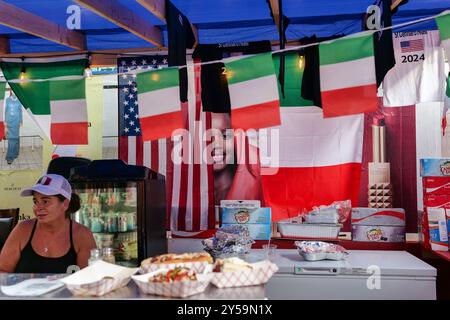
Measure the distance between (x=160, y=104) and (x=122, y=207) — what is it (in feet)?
3.45

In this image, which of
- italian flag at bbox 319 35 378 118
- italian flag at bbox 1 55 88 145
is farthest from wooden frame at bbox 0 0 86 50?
italian flag at bbox 319 35 378 118

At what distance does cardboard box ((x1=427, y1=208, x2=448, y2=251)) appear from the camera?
15.4ft

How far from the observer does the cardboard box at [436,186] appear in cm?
478

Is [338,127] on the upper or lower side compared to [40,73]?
lower

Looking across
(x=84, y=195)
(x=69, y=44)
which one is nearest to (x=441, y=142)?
(x=84, y=195)

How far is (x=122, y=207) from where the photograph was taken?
15.4 feet

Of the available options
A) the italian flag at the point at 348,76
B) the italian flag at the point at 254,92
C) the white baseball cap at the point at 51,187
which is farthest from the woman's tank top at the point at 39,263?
the italian flag at the point at 348,76

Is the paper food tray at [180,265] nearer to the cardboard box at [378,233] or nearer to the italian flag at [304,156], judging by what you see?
the cardboard box at [378,233]

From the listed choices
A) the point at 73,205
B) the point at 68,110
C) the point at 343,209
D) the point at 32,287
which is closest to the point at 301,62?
the point at 343,209

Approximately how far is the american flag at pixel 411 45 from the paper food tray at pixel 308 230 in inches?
79.3

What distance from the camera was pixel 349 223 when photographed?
5.52 m

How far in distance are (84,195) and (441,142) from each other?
3846 millimetres

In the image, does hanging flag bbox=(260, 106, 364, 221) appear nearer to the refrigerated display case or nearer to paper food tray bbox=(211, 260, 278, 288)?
the refrigerated display case

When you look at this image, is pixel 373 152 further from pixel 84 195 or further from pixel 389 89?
pixel 84 195
